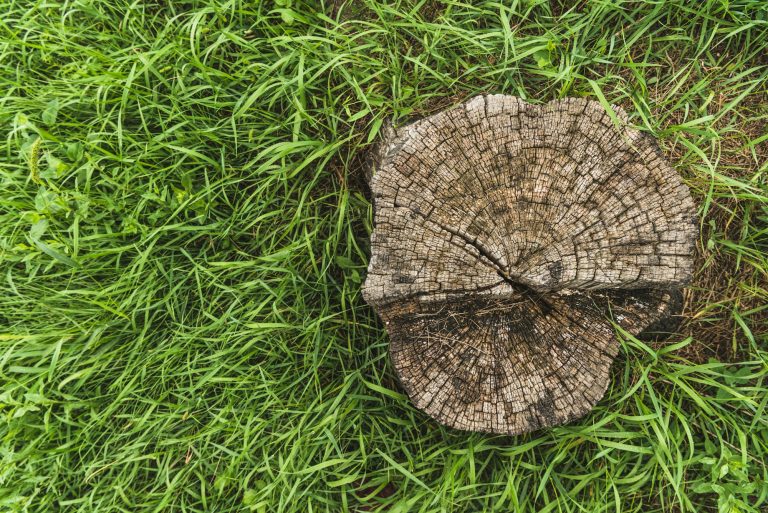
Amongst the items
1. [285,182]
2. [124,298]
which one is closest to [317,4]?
[285,182]

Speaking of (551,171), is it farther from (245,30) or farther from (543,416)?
(245,30)

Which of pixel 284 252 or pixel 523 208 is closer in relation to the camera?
pixel 523 208

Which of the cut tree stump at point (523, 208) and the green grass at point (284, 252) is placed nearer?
the cut tree stump at point (523, 208)

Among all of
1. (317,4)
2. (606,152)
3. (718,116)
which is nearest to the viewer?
(606,152)

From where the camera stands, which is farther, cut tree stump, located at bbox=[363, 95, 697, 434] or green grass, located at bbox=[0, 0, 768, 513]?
green grass, located at bbox=[0, 0, 768, 513]

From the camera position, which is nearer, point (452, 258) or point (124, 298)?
point (452, 258)

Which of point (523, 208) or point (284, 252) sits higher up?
point (523, 208)

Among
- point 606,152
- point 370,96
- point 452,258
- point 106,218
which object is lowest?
point 106,218

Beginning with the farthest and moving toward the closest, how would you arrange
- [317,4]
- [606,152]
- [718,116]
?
[317,4] < [718,116] < [606,152]
